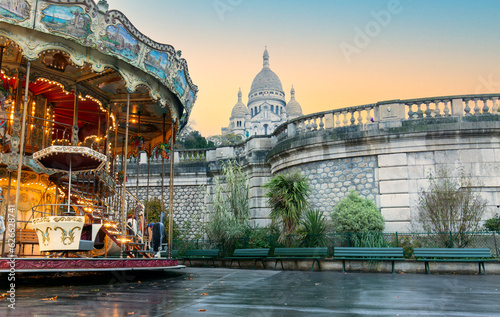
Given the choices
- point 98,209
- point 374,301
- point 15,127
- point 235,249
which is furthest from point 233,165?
point 374,301

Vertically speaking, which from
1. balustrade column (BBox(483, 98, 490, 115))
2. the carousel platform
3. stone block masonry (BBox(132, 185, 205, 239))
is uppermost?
balustrade column (BBox(483, 98, 490, 115))

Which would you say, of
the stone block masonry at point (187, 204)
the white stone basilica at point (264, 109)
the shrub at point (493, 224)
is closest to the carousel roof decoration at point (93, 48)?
the stone block masonry at point (187, 204)

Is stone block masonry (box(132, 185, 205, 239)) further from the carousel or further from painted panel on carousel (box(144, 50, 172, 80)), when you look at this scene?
painted panel on carousel (box(144, 50, 172, 80))

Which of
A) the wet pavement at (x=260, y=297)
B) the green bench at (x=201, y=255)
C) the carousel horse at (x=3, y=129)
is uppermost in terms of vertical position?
the carousel horse at (x=3, y=129)

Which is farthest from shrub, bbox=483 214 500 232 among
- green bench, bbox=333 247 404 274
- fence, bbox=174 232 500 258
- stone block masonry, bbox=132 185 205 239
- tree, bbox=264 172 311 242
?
stone block masonry, bbox=132 185 205 239

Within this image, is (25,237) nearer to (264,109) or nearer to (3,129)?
(3,129)

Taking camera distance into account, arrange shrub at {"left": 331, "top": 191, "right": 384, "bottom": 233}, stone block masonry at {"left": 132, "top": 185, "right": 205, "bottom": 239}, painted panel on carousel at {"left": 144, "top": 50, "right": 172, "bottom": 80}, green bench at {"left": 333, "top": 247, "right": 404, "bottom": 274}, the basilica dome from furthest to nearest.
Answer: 1. the basilica dome
2. stone block masonry at {"left": 132, "top": 185, "right": 205, "bottom": 239}
3. shrub at {"left": 331, "top": 191, "right": 384, "bottom": 233}
4. green bench at {"left": 333, "top": 247, "right": 404, "bottom": 274}
5. painted panel on carousel at {"left": 144, "top": 50, "right": 172, "bottom": 80}

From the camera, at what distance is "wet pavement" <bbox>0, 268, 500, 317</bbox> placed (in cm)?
654

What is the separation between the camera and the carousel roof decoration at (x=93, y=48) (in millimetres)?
10086

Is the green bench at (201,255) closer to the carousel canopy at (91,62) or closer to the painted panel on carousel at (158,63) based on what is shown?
the carousel canopy at (91,62)

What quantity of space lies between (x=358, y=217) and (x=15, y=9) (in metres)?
11.9

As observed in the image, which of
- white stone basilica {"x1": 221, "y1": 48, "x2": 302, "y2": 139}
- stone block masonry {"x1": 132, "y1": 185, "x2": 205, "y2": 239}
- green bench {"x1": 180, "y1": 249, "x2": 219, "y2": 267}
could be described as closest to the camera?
green bench {"x1": 180, "y1": 249, "x2": 219, "y2": 267}

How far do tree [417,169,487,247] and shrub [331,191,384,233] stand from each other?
4.97 feet

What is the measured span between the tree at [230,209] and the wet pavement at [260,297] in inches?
266
